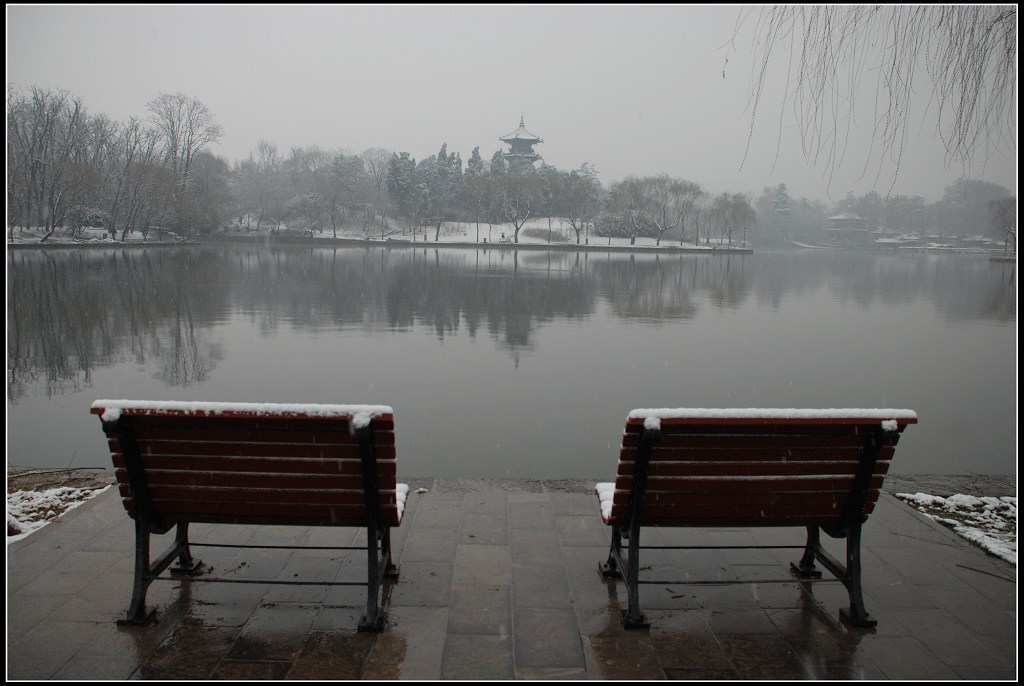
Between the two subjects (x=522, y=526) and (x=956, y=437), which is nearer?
(x=522, y=526)

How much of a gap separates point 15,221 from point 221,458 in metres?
49.0

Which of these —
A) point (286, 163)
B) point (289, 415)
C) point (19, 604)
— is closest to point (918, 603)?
point (289, 415)

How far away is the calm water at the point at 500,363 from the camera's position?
20.4ft

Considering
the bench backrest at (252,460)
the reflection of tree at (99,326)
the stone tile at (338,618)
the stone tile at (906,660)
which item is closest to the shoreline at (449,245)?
the reflection of tree at (99,326)

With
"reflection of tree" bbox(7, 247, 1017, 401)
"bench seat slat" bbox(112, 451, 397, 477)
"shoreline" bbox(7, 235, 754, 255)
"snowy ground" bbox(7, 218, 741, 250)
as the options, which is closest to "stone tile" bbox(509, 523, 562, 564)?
"bench seat slat" bbox(112, 451, 397, 477)

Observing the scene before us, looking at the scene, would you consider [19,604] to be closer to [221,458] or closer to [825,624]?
[221,458]

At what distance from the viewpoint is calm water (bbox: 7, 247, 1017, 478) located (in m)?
6.20

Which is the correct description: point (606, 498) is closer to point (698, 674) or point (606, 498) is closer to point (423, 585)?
point (698, 674)

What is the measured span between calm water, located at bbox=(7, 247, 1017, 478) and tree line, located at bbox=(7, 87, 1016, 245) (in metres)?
30.7

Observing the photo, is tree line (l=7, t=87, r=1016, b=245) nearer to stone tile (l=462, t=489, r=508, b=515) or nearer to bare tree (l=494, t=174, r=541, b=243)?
bare tree (l=494, t=174, r=541, b=243)

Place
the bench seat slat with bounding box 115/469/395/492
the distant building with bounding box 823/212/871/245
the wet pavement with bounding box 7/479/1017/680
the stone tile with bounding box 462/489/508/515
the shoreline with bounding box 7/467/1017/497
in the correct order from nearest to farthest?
the wet pavement with bounding box 7/479/1017/680
the bench seat slat with bounding box 115/469/395/492
the stone tile with bounding box 462/489/508/515
the shoreline with bounding box 7/467/1017/497
the distant building with bounding box 823/212/871/245

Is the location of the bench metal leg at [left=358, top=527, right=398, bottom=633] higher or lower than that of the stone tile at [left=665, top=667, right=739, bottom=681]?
higher

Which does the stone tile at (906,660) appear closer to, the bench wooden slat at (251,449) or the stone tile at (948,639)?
the stone tile at (948,639)

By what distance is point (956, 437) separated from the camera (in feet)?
22.2
